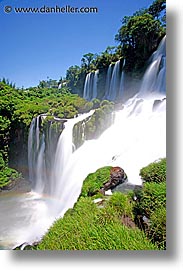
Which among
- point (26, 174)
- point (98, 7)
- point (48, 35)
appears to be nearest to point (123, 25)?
point (98, 7)

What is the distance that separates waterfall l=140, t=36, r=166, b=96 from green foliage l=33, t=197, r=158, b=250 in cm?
77

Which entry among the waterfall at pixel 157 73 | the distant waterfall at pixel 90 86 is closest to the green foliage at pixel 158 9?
the waterfall at pixel 157 73

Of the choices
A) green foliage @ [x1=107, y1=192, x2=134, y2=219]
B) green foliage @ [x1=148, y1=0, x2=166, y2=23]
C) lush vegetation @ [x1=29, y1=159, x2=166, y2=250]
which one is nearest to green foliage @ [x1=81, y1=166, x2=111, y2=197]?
lush vegetation @ [x1=29, y1=159, x2=166, y2=250]

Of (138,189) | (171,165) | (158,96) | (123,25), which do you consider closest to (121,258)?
(138,189)

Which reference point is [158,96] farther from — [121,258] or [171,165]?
[121,258]

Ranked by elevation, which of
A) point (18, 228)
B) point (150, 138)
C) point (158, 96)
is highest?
point (158, 96)

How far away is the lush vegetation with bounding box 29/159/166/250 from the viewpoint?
243 cm

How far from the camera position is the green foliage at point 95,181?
2.54 metres

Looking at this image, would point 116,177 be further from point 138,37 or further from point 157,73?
point 138,37

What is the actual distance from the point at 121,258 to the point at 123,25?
1400 millimetres

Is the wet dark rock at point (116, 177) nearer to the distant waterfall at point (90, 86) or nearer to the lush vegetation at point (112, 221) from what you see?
the lush vegetation at point (112, 221)

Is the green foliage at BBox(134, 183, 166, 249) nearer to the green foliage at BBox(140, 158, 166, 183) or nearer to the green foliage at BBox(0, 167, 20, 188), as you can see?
the green foliage at BBox(140, 158, 166, 183)

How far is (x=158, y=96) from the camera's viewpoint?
2488mm
